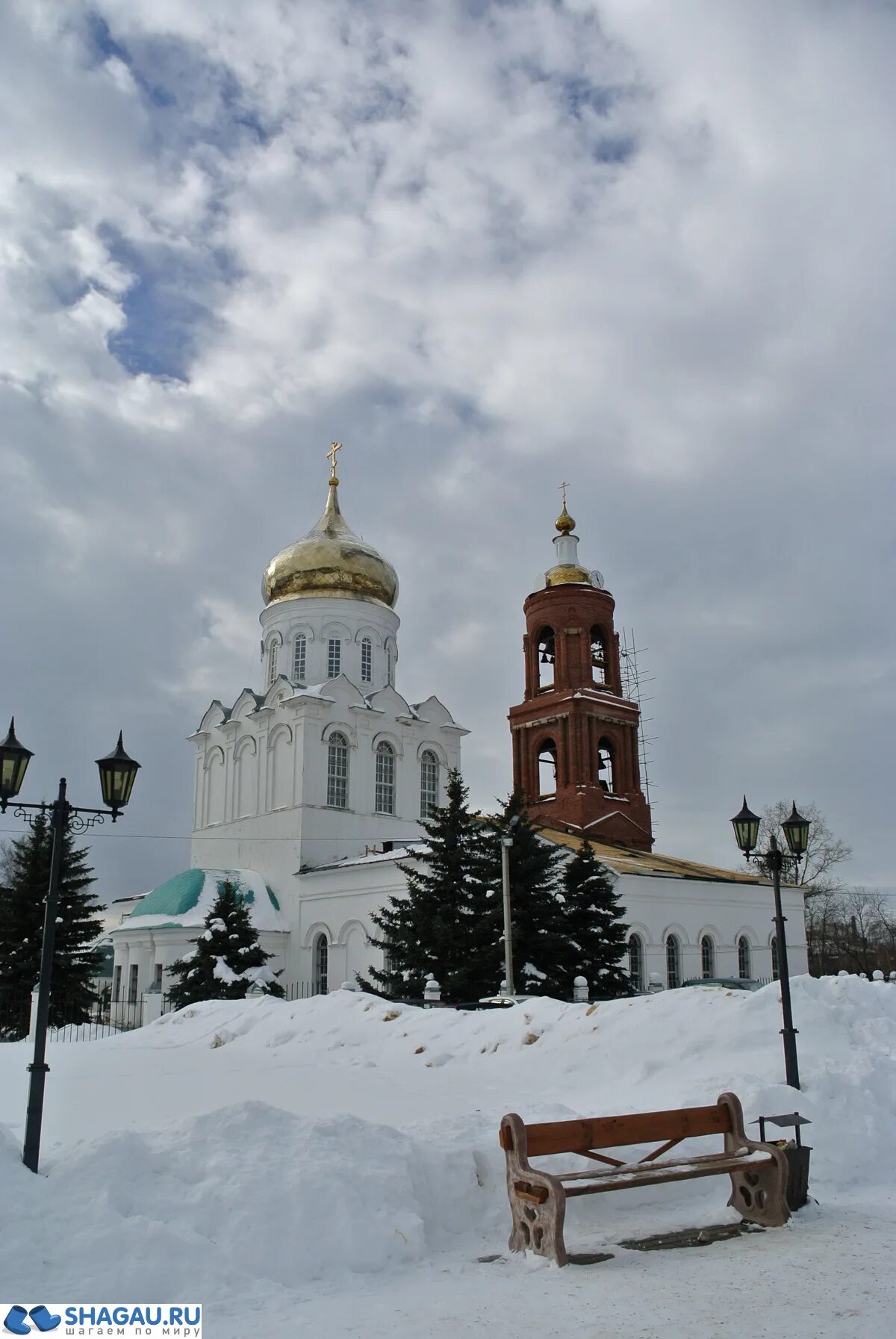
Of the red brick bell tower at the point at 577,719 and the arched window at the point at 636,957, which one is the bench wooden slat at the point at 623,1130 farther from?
the red brick bell tower at the point at 577,719

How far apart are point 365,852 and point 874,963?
45391 mm

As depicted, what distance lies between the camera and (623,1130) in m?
7.05

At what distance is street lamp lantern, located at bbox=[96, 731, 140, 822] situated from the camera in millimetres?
8781

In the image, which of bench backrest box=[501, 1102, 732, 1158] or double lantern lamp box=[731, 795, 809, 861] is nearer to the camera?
bench backrest box=[501, 1102, 732, 1158]

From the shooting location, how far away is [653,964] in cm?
3216

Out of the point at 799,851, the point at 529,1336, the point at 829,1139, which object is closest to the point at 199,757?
the point at 799,851

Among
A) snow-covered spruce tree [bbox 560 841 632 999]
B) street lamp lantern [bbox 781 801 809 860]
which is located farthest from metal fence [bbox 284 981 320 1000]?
street lamp lantern [bbox 781 801 809 860]

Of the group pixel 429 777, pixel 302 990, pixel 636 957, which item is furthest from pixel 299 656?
pixel 636 957

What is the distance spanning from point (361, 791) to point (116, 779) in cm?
2754

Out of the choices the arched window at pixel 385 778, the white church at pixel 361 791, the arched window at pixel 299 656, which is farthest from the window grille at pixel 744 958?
the arched window at pixel 299 656

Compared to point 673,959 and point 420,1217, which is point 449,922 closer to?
point 673,959

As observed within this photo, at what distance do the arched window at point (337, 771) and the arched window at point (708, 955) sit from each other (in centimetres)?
1233

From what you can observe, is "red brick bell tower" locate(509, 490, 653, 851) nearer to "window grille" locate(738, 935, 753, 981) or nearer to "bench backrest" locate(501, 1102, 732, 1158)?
"window grille" locate(738, 935, 753, 981)

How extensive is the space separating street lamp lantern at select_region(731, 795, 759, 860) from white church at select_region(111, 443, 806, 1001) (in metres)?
16.8
